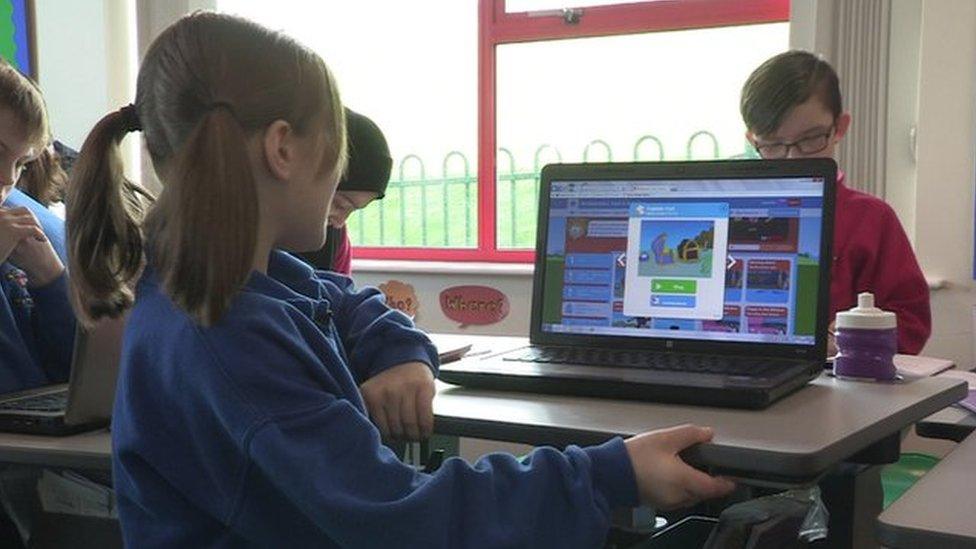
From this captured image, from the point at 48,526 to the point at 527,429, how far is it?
76 centimetres

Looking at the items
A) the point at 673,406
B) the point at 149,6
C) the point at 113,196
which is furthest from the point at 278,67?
the point at 149,6

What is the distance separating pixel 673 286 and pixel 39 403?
853 mm

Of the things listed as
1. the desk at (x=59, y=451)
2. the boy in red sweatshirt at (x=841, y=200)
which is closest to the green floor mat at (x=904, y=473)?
the boy in red sweatshirt at (x=841, y=200)

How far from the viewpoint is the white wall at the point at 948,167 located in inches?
105

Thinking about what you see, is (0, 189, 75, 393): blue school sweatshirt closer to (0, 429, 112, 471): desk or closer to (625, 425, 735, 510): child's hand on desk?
(0, 429, 112, 471): desk

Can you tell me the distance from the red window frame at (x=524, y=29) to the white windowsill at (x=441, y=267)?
0.07 meters

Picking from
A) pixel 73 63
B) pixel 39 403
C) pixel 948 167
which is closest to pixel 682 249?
pixel 39 403

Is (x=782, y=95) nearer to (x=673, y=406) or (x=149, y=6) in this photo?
(x=673, y=406)

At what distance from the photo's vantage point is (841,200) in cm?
200

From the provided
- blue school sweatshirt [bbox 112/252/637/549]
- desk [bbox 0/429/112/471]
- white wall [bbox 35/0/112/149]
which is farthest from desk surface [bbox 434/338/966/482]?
white wall [bbox 35/0/112/149]

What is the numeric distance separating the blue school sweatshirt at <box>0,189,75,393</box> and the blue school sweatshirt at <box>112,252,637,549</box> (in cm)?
77

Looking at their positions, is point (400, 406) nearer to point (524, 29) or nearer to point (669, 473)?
point (669, 473)

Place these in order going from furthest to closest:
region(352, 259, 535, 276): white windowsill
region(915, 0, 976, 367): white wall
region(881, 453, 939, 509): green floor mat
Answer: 1. region(352, 259, 535, 276): white windowsill
2. region(915, 0, 976, 367): white wall
3. region(881, 453, 939, 509): green floor mat

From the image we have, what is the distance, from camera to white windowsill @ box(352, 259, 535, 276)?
3.46 meters
